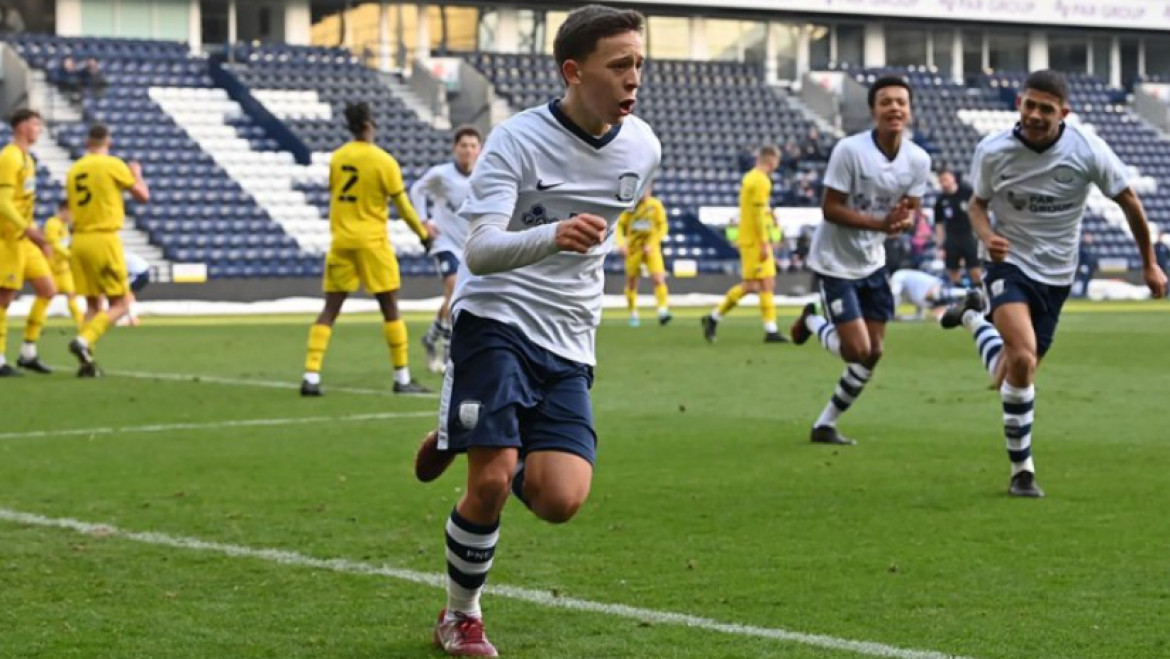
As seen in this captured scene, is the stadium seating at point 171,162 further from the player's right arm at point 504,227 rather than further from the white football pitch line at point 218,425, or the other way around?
the player's right arm at point 504,227

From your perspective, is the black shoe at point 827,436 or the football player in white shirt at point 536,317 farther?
the black shoe at point 827,436

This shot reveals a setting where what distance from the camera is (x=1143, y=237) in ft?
31.9

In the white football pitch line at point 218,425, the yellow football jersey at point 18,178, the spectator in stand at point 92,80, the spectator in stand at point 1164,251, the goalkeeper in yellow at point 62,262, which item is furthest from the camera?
the spectator in stand at point 1164,251

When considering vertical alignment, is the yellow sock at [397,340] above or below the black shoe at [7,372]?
above

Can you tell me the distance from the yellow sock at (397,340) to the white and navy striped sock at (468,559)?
9.52 m

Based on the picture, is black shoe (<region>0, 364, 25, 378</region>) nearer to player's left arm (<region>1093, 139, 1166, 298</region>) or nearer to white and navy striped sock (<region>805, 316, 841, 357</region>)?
white and navy striped sock (<region>805, 316, 841, 357</region>)

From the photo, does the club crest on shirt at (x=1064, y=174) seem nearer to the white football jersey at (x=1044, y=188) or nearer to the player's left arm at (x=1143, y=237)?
the white football jersey at (x=1044, y=188)

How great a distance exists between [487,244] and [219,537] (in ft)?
10.4

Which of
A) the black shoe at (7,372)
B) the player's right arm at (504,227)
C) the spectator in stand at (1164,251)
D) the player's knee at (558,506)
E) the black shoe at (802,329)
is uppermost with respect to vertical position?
the player's right arm at (504,227)

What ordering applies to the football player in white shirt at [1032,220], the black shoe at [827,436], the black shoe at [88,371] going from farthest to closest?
the black shoe at [88,371] < the black shoe at [827,436] < the football player in white shirt at [1032,220]

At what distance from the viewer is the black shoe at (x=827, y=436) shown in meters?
11.7

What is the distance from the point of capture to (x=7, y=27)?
46312 millimetres

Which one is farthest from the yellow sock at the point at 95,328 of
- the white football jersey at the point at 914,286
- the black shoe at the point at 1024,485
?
the white football jersey at the point at 914,286

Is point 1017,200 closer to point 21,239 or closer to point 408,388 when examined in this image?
point 408,388
